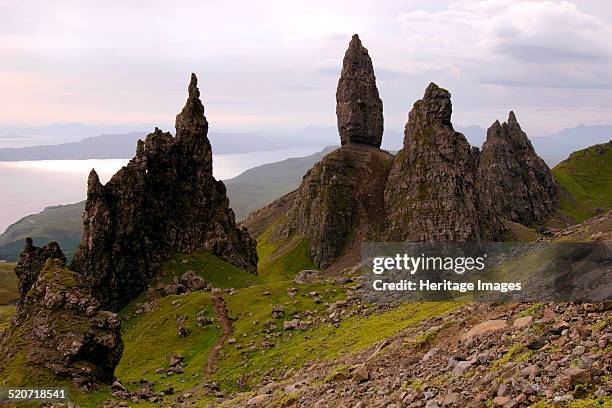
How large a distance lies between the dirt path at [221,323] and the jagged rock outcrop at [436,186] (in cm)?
9163

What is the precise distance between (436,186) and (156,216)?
93.1 meters

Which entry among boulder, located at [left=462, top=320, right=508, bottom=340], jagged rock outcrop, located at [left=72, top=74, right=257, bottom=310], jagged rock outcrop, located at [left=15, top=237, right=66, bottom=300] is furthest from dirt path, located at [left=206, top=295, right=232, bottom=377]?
boulder, located at [left=462, top=320, right=508, bottom=340]

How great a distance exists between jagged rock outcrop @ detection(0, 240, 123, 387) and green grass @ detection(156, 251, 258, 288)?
5045 cm

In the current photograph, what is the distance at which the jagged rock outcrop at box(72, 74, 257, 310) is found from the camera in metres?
119

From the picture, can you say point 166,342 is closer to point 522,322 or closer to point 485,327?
point 485,327

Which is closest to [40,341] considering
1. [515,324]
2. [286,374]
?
[286,374]

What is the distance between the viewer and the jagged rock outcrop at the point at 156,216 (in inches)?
4700

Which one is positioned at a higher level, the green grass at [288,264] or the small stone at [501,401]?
the small stone at [501,401]

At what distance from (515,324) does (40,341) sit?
58586 mm

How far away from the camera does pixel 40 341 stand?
216 feet

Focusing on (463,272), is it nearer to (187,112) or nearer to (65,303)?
(65,303)

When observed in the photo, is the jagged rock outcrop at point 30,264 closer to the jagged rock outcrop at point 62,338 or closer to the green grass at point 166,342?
the green grass at point 166,342

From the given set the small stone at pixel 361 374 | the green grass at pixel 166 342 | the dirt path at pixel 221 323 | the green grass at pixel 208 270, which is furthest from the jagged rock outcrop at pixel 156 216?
the small stone at pixel 361 374

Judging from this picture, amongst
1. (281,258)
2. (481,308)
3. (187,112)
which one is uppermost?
(187,112)
